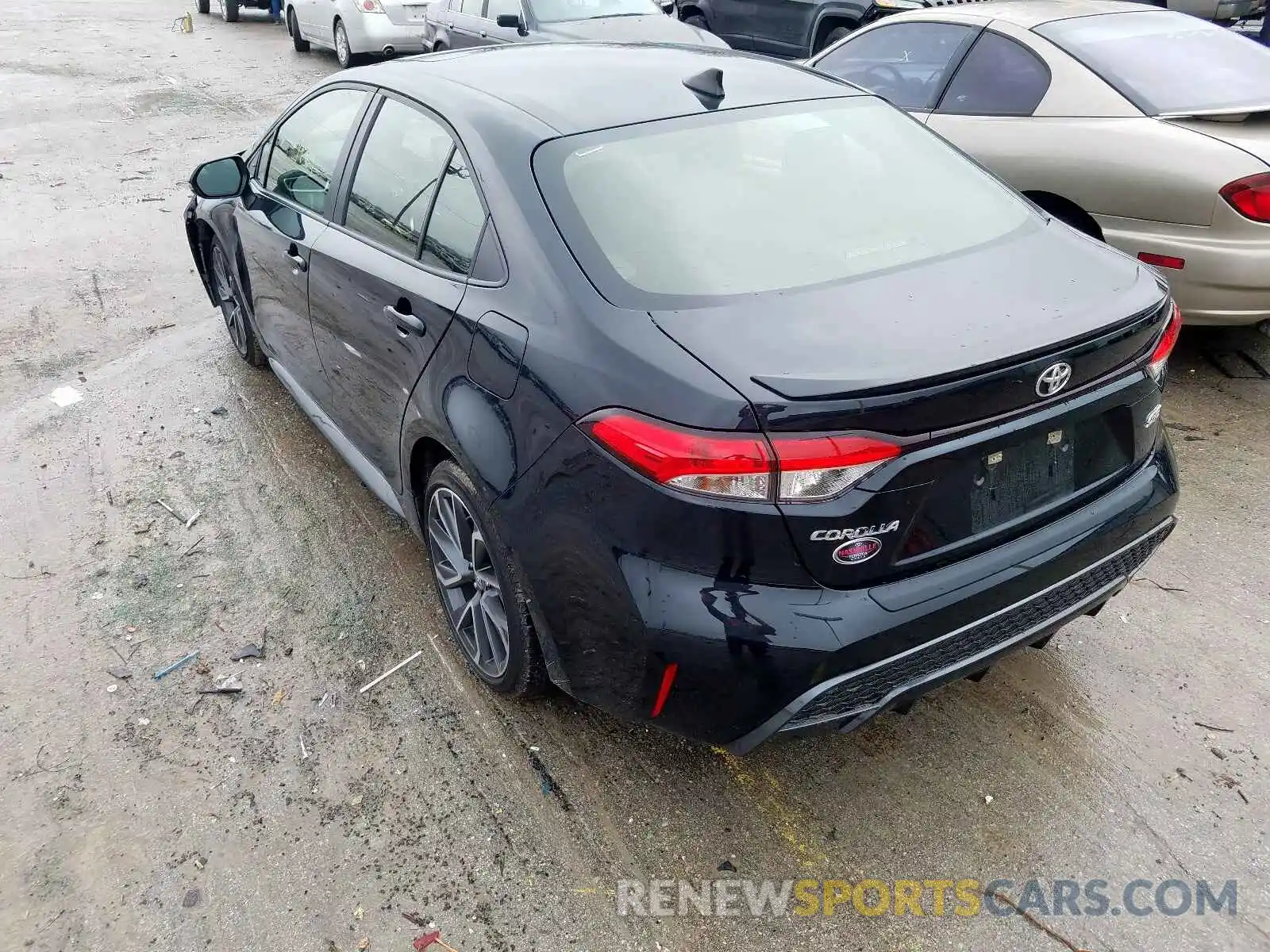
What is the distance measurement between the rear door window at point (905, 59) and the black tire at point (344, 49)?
30.6 ft

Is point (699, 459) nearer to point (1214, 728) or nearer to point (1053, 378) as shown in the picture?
point (1053, 378)

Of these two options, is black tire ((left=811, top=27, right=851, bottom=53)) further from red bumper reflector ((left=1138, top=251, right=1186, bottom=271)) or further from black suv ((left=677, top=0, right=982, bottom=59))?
red bumper reflector ((left=1138, top=251, right=1186, bottom=271))

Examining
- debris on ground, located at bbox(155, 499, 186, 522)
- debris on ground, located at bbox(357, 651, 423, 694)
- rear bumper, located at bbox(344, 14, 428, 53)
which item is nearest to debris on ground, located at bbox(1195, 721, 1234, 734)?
debris on ground, located at bbox(357, 651, 423, 694)

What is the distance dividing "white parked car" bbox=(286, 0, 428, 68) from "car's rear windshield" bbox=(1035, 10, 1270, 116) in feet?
31.6

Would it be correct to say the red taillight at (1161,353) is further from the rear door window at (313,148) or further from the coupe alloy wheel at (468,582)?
the rear door window at (313,148)

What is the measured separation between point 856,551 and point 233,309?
4.12 m

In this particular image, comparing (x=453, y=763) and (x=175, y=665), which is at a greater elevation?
(x=453, y=763)

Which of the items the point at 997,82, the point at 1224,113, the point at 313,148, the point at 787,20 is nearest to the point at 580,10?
the point at 787,20

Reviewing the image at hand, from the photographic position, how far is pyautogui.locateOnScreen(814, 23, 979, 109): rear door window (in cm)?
531

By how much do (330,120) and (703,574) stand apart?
2572mm

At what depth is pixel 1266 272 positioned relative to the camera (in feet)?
13.3

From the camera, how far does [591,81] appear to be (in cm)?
298

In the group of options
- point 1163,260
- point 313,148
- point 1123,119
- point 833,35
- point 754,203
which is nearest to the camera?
point 754,203

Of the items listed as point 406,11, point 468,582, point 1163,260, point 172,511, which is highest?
point 1163,260
